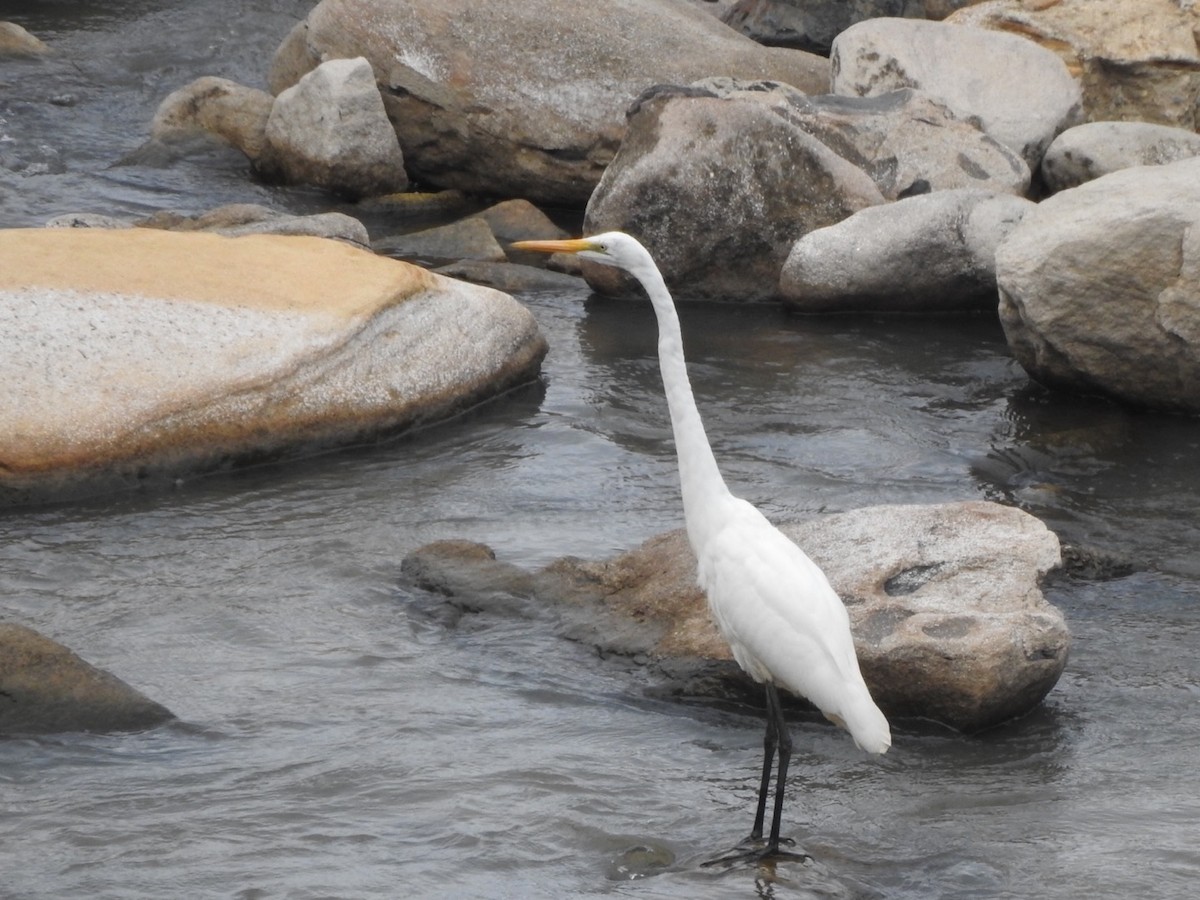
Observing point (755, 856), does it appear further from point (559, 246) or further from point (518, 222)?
point (518, 222)

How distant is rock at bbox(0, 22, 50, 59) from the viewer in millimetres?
15078

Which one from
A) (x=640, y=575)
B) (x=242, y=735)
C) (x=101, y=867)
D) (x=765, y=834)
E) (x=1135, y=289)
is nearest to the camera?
(x=101, y=867)

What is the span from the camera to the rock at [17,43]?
49.5 feet

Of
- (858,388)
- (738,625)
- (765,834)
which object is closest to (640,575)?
(738,625)

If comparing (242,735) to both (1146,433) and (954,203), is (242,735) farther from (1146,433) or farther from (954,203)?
(954,203)

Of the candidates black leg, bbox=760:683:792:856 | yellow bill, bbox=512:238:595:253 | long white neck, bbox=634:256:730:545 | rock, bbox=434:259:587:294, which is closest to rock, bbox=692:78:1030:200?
rock, bbox=434:259:587:294

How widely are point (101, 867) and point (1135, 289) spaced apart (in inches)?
223

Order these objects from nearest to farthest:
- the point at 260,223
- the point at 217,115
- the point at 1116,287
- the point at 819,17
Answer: the point at 1116,287 < the point at 260,223 < the point at 217,115 < the point at 819,17

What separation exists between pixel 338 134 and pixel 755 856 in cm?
869

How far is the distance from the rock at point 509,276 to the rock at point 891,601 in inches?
172

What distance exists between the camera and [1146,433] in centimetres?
796

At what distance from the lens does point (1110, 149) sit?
36.0ft

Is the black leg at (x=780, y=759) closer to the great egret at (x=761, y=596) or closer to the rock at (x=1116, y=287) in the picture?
the great egret at (x=761, y=596)

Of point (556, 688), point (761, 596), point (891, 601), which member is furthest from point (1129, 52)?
point (761, 596)
